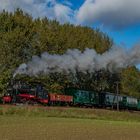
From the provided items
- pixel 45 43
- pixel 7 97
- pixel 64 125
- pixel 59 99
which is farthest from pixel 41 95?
pixel 64 125

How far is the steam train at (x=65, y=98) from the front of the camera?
191 feet

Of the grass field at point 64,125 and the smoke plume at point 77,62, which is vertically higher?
the smoke plume at point 77,62

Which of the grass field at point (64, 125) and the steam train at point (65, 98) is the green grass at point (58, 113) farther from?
the steam train at point (65, 98)

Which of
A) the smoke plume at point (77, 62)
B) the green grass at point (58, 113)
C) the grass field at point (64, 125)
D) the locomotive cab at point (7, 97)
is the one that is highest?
the smoke plume at point (77, 62)

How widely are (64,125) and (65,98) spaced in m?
32.4

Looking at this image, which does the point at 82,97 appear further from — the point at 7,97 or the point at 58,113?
the point at 58,113

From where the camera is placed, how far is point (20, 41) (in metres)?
71.9

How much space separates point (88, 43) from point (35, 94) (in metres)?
23.6

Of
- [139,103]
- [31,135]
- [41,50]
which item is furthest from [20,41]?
[31,135]

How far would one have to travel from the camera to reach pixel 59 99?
65.6m

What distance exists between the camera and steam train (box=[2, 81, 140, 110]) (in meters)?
58.2

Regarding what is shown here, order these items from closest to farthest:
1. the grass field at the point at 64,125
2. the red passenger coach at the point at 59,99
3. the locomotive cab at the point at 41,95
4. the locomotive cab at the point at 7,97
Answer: the grass field at the point at 64,125, the locomotive cab at the point at 7,97, the locomotive cab at the point at 41,95, the red passenger coach at the point at 59,99

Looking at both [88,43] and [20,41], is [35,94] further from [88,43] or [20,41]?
[88,43]

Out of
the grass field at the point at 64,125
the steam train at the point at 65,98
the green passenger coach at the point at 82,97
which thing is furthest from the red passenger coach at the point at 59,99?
the grass field at the point at 64,125
